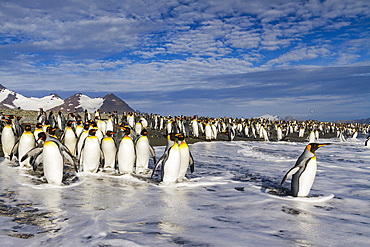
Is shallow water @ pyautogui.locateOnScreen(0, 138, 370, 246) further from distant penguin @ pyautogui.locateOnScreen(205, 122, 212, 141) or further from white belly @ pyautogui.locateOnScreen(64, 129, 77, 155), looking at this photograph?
distant penguin @ pyautogui.locateOnScreen(205, 122, 212, 141)

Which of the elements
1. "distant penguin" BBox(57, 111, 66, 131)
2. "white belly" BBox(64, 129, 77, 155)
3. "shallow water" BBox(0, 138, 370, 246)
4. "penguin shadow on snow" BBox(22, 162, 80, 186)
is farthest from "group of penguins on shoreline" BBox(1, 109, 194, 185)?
"distant penguin" BBox(57, 111, 66, 131)

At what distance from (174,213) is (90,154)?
373 centimetres

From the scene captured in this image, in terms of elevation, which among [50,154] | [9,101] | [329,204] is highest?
[9,101]

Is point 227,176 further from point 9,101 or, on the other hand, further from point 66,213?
point 9,101

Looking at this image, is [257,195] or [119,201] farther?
[257,195]

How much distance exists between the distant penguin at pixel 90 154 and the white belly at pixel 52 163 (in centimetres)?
129

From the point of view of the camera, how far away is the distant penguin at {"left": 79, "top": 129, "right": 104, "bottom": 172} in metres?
6.98

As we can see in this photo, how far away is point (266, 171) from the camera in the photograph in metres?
8.55

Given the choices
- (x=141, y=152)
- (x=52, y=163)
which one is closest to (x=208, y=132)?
(x=141, y=152)

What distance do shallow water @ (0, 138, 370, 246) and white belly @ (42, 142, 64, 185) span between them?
19 cm

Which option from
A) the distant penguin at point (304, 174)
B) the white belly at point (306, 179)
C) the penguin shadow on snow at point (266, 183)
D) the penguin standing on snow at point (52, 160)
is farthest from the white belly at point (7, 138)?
the white belly at point (306, 179)

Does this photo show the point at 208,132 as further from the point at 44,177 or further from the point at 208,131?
the point at 44,177

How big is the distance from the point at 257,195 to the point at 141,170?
3.53 m

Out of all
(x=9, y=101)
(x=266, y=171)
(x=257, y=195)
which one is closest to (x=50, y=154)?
(x=257, y=195)
